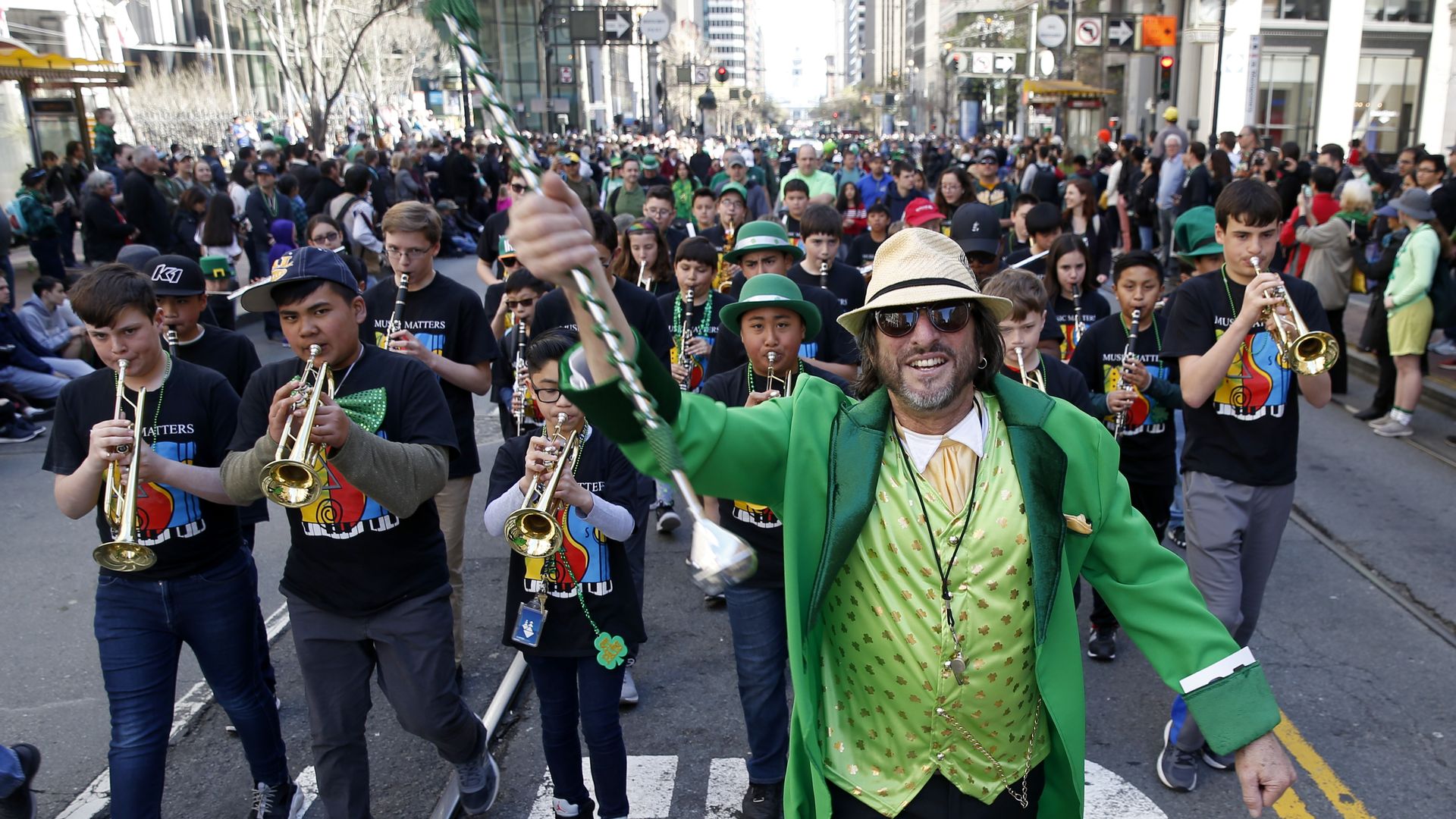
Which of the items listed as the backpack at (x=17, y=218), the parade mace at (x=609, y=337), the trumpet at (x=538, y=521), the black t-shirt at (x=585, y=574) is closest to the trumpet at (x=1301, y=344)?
the black t-shirt at (x=585, y=574)

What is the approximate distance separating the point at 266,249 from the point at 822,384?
1391 centimetres

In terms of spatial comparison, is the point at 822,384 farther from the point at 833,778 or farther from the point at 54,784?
the point at 54,784

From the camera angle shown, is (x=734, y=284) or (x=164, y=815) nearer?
(x=164, y=815)

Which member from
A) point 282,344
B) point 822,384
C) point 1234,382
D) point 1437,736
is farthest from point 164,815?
point 282,344

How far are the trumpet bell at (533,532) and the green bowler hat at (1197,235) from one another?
3538 millimetres

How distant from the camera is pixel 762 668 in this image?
13.1 ft

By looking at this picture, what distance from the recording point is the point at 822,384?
2.65 meters

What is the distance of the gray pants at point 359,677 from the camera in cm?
367

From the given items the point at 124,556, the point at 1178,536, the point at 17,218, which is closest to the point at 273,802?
the point at 124,556

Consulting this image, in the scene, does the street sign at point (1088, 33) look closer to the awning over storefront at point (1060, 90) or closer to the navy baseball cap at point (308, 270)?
the awning over storefront at point (1060, 90)

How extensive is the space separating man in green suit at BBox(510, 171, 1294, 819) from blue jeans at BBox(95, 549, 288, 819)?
211cm

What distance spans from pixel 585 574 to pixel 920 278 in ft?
5.99

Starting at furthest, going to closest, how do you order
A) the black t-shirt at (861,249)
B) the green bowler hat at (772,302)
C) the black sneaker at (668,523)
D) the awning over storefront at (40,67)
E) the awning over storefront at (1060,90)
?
the awning over storefront at (1060,90) < the awning over storefront at (40,67) < the black t-shirt at (861,249) < the black sneaker at (668,523) < the green bowler hat at (772,302)

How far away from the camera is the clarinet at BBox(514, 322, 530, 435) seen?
16.3 feet
